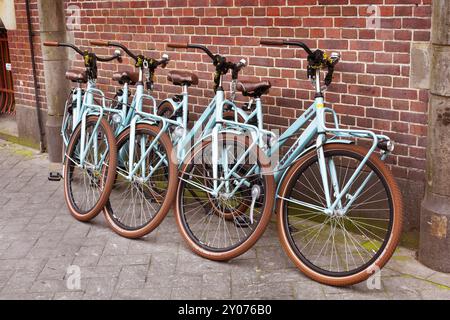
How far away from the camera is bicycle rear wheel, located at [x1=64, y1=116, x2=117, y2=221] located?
511 centimetres

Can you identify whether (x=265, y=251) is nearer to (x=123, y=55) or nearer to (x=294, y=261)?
(x=294, y=261)

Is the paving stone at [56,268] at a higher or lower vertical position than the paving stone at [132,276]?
higher

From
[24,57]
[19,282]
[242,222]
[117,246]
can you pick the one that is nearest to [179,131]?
[242,222]

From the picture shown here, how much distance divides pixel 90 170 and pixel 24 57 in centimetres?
319

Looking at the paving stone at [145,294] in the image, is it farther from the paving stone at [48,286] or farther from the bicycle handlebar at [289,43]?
the bicycle handlebar at [289,43]

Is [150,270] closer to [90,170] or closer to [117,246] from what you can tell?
[117,246]

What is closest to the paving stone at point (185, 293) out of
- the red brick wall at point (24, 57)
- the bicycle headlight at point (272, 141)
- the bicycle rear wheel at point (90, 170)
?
the bicycle headlight at point (272, 141)

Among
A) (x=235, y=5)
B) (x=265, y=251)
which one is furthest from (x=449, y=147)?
(x=235, y=5)

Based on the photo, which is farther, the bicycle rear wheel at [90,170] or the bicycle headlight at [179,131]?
the bicycle rear wheel at [90,170]

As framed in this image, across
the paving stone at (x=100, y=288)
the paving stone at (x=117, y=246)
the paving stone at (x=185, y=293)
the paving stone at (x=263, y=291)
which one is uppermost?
the paving stone at (x=117, y=246)

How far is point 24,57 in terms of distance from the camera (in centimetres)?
809

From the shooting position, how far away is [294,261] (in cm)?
421

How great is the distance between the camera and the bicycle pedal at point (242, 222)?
16.0ft

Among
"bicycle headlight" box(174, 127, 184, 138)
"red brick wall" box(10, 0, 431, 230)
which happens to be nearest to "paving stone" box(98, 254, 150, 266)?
"bicycle headlight" box(174, 127, 184, 138)
